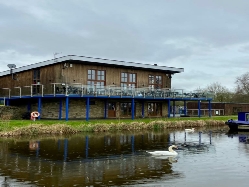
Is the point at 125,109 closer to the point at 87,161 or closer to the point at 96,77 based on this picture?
the point at 96,77

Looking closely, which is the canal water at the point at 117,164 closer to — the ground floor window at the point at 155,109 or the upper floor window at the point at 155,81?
the ground floor window at the point at 155,109

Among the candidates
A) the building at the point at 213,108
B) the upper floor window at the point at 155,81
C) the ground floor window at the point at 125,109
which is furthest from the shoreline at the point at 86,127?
the building at the point at 213,108

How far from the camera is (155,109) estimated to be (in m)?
40.8

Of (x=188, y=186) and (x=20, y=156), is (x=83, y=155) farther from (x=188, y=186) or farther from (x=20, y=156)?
(x=188, y=186)

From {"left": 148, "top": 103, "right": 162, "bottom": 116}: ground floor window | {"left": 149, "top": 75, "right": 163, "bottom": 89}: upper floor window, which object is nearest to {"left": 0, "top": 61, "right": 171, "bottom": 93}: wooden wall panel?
{"left": 149, "top": 75, "right": 163, "bottom": 89}: upper floor window

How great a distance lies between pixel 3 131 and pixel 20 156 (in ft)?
29.9

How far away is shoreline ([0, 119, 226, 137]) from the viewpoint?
2495cm

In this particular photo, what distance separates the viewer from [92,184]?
35.8 feet

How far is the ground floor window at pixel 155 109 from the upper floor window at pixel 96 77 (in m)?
7.51

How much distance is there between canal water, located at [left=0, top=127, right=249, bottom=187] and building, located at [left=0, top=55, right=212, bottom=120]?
419 inches

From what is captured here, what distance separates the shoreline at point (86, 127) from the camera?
81.9 feet

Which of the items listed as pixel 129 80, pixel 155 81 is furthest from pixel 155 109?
pixel 129 80

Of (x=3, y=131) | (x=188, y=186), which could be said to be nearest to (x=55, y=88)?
(x=3, y=131)

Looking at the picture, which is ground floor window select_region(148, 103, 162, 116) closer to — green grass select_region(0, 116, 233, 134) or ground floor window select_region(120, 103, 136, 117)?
ground floor window select_region(120, 103, 136, 117)
